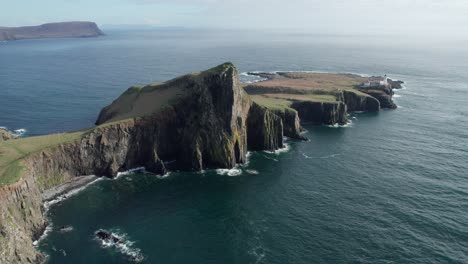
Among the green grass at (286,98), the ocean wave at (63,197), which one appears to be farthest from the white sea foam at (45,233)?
the green grass at (286,98)

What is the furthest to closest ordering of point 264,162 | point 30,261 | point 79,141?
1. point 264,162
2. point 79,141
3. point 30,261

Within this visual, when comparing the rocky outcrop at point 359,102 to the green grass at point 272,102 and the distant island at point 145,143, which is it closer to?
the green grass at point 272,102

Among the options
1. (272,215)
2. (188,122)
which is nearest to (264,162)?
(188,122)

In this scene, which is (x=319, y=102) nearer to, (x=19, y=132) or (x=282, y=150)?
(x=282, y=150)

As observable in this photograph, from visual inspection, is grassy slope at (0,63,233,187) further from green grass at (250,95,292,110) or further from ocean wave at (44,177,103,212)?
green grass at (250,95,292,110)

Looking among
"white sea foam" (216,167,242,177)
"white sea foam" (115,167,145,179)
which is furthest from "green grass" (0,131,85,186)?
"white sea foam" (216,167,242,177)

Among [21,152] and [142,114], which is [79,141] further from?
[142,114]

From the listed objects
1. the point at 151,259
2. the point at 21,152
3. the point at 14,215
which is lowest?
the point at 151,259
